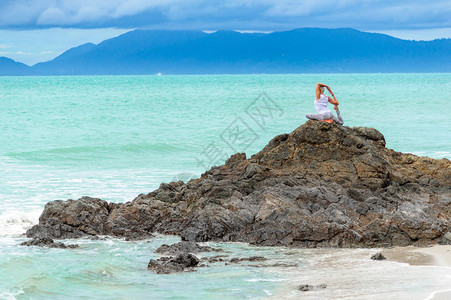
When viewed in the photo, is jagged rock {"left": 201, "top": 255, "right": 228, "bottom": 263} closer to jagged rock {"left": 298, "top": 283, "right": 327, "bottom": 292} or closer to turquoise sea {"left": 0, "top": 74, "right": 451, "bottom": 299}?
turquoise sea {"left": 0, "top": 74, "right": 451, "bottom": 299}

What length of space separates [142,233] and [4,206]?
429 centimetres

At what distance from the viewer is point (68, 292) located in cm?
827

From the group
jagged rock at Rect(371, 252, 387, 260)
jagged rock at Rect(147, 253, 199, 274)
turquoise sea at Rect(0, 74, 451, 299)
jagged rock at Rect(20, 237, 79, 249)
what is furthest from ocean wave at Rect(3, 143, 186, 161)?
jagged rock at Rect(371, 252, 387, 260)

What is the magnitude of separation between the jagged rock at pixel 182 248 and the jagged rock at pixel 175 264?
1.97 ft

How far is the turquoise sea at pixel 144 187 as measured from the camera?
26.8 ft

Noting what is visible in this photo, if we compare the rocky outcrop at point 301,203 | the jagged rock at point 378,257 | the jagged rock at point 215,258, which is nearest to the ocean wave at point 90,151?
the rocky outcrop at point 301,203

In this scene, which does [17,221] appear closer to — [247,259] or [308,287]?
[247,259]

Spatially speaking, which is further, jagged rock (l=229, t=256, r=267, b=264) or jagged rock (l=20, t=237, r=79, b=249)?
jagged rock (l=20, t=237, r=79, b=249)

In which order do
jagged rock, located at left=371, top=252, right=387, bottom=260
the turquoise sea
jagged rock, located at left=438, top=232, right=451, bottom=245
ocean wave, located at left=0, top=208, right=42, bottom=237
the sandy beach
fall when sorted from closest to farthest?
the turquoise sea, the sandy beach, jagged rock, located at left=371, top=252, right=387, bottom=260, jagged rock, located at left=438, top=232, right=451, bottom=245, ocean wave, located at left=0, top=208, right=42, bottom=237

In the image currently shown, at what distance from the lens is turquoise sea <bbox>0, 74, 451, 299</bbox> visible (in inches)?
321

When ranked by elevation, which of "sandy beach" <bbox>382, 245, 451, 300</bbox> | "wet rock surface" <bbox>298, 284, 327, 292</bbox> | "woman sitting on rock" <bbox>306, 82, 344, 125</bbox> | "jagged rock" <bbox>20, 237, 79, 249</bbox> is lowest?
"sandy beach" <bbox>382, 245, 451, 300</bbox>

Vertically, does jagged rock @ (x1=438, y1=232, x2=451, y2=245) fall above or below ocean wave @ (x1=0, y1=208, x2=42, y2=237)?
below

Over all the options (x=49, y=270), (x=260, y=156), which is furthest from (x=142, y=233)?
(x=260, y=156)

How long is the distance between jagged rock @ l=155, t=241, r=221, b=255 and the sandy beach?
262cm
